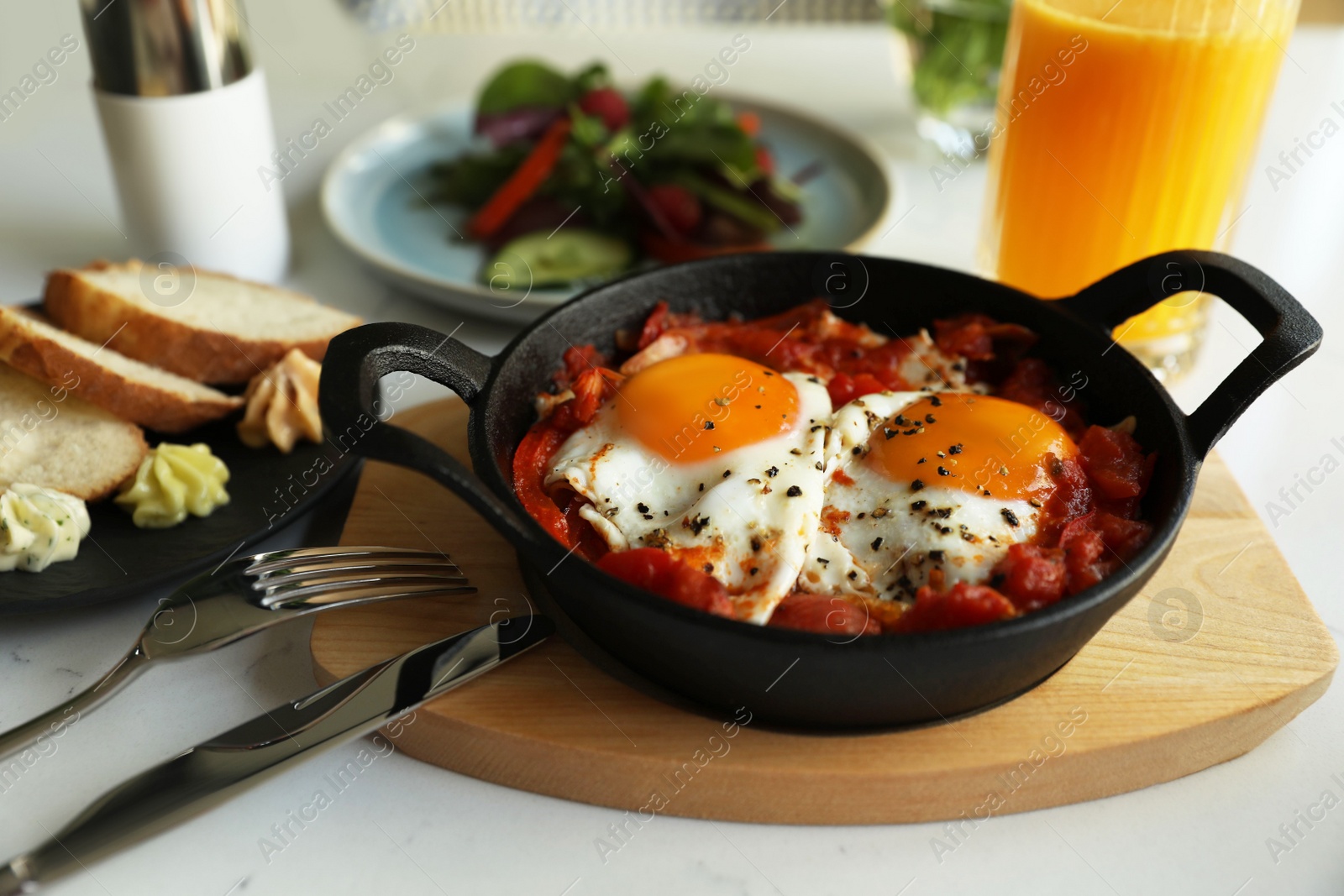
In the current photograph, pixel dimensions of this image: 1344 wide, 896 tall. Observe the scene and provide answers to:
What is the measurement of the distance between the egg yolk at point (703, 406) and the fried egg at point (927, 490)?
135mm

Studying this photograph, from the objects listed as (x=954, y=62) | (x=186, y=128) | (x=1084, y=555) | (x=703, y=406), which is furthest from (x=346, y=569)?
(x=954, y=62)

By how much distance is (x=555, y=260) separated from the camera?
3.14m

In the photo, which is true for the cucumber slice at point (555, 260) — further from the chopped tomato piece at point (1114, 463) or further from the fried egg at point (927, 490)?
the chopped tomato piece at point (1114, 463)

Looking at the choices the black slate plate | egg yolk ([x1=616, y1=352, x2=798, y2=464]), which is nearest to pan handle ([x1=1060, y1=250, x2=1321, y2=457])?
egg yolk ([x1=616, y1=352, x2=798, y2=464])

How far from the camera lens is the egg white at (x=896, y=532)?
1.81 meters

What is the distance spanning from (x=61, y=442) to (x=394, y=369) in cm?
94

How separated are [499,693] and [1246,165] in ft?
7.22

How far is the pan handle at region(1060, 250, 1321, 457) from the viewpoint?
6.02 ft

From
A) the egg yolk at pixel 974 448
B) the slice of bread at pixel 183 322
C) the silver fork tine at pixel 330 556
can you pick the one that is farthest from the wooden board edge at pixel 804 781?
the slice of bread at pixel 183 322

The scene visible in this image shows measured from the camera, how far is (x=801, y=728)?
171 cm

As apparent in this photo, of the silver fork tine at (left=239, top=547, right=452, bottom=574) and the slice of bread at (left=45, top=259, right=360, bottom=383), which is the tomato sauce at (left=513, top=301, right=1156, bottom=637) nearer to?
the silver fork tine at (left=239, top=547, right=452, bottom=574)

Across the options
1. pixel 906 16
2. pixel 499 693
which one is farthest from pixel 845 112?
pixel 499 693

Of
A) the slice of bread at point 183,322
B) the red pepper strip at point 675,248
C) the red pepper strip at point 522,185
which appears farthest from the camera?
the red pepper strip at point 522,185

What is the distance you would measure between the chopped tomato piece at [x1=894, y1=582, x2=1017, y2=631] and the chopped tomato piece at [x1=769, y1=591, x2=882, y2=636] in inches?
2.5
